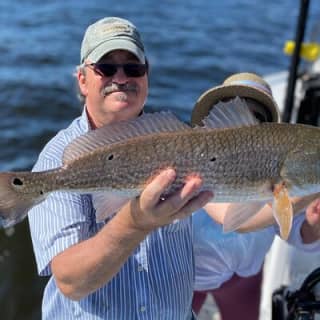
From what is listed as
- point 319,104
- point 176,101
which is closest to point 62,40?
point 176,101

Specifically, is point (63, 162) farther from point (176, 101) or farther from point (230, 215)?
point (176, 101)

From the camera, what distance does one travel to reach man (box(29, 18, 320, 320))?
2.29m

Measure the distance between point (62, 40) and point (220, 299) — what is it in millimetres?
10814

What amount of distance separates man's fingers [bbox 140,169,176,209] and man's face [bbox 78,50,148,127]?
19.9 inches

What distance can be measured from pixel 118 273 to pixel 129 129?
2.12 feet

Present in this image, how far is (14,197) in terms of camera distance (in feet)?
7.68

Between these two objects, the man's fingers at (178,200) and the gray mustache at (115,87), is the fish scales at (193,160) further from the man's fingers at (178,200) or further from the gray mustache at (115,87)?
the gray mustache at (115,87)

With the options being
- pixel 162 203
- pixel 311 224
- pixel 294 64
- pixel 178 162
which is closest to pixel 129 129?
pixel 178 162

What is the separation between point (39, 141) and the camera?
946 cm

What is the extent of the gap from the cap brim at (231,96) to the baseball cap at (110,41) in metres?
0.64

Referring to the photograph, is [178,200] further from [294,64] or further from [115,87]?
[294,64]

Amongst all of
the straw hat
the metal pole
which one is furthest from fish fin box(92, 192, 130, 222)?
the metal pole

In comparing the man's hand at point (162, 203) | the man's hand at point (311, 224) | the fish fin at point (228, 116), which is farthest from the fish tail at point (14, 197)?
the man's hand at point (311, 224)

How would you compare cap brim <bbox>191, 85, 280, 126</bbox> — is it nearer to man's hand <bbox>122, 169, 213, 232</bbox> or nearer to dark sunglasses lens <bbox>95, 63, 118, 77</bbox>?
dark sunglasses lens <bbox>95, 63, 118, 77</bbox>
